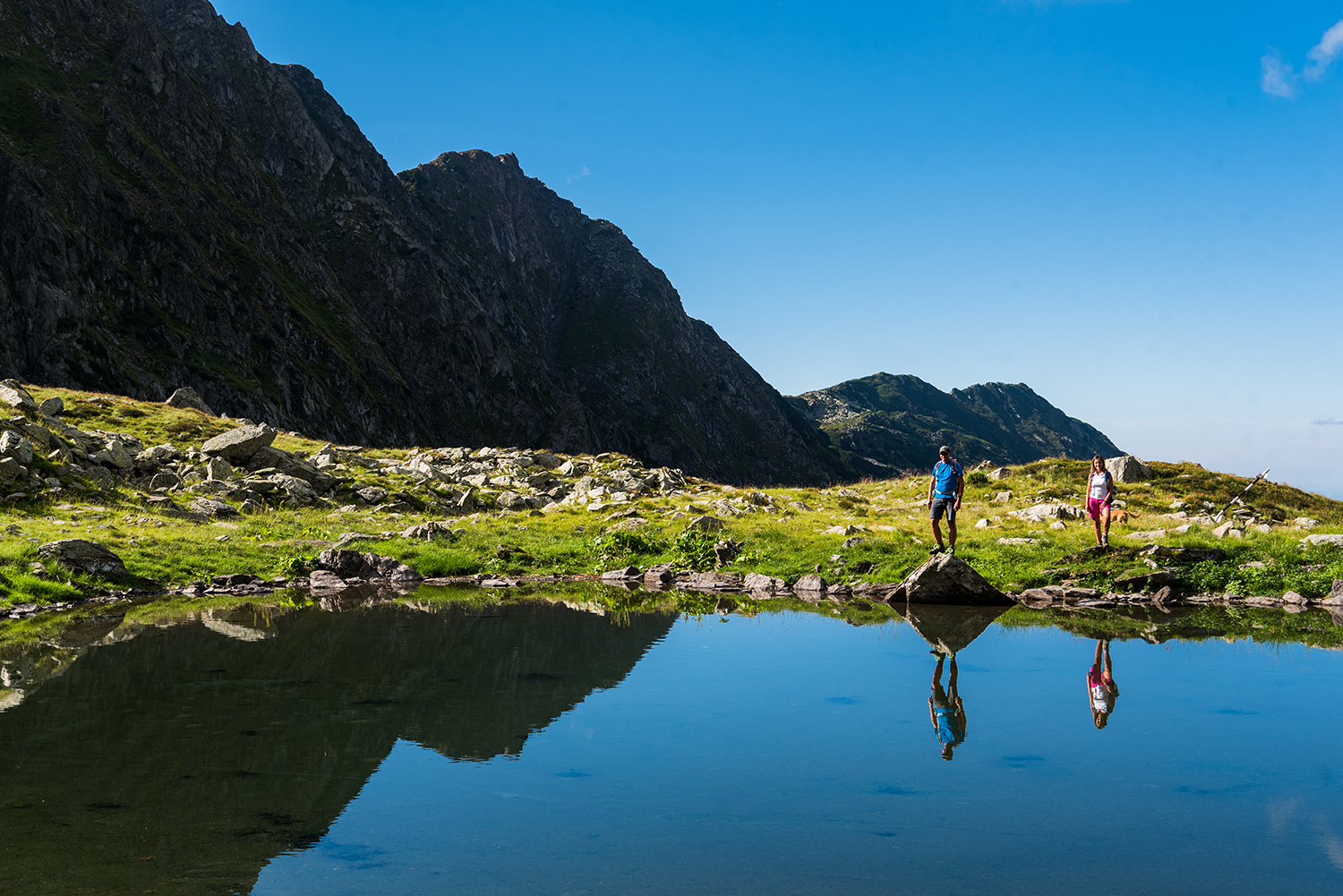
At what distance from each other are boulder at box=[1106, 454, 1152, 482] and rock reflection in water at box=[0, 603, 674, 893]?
33.7 meters

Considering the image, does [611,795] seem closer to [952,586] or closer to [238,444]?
[952,586]

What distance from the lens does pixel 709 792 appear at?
859 cm

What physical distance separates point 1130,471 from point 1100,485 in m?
21.8

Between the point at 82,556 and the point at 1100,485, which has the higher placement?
the point at 1100,485

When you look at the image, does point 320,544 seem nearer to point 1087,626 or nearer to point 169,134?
point 1087,626

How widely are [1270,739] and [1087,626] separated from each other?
26.8 feet

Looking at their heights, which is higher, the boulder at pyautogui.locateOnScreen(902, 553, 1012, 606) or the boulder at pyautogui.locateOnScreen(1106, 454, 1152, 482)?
the boulder at pyautogui.locateOnScreen(1106, 454, 1152, 482)

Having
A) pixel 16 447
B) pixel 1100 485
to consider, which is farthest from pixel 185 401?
pixel 1100 485

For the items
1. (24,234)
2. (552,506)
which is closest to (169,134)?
(24,234)

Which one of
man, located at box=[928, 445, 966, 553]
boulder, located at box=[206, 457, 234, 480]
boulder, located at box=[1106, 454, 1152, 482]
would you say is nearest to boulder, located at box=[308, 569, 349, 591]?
boulder, located at box=[206, 457, 234, 480]

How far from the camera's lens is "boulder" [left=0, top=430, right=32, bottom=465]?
2914 cm

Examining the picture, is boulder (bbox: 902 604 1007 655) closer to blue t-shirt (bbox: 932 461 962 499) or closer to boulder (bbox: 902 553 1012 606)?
boulder (bbox: 902 553 1012 606)

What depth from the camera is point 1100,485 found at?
2455cm

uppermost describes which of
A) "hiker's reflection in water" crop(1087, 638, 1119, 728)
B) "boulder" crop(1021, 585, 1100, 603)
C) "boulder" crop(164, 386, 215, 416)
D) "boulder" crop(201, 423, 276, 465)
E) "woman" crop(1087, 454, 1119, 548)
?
"boulder" crop(164, 386, 215, 416)
